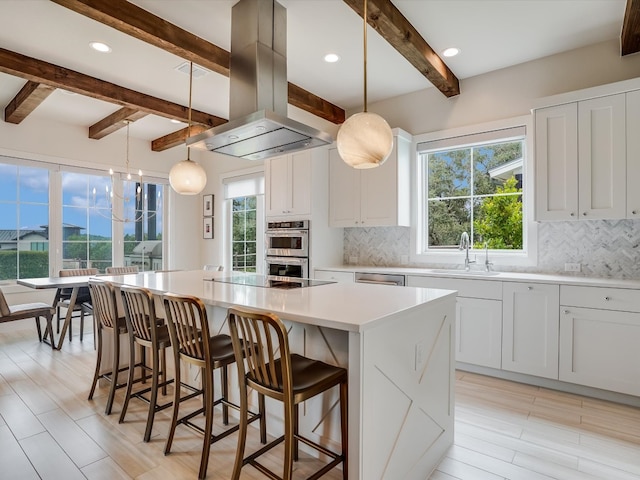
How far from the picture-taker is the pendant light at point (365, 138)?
2.04 m

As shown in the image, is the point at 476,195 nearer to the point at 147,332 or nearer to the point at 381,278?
the point at 381,278

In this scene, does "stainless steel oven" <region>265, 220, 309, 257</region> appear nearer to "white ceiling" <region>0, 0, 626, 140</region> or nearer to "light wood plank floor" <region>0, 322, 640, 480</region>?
"white ceiling" <region>0, 0, 626, 140</region>

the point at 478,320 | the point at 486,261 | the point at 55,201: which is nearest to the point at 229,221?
the point at 55,201

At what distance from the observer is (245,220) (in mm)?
6129

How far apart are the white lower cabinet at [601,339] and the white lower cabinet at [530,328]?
0.06 m

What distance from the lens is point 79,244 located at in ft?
18.1

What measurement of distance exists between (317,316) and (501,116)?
319cm

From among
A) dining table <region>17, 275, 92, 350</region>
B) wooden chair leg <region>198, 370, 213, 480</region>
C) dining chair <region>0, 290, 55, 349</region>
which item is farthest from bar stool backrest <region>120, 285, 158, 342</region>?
dining chair <region>0, 290, 55, 349</region>

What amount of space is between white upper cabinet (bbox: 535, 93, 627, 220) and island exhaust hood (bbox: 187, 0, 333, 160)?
1.96 meters

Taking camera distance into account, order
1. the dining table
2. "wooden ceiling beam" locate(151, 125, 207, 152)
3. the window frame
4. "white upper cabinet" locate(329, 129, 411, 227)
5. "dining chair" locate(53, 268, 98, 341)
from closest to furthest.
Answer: the dining table < "white upper cabinet" locate(329, 129, 411, 227) < "dining chair" locate(53, 268, 98, 341) < the window frame < "wooden ceiling beam" locate(151, 125, 207, 152)

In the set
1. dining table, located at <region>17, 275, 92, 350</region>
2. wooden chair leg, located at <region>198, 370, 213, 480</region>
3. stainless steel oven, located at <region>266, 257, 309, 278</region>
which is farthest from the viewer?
stainless steel oven, located at <region>266, 257, 309, 278</region>

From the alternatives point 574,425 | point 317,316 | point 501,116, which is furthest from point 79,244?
point 574,425

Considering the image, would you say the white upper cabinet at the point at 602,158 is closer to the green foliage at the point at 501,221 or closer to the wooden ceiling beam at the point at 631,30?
the wooden ceiling beam at the point at 631,30

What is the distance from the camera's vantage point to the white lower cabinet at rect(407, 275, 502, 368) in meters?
3.19
